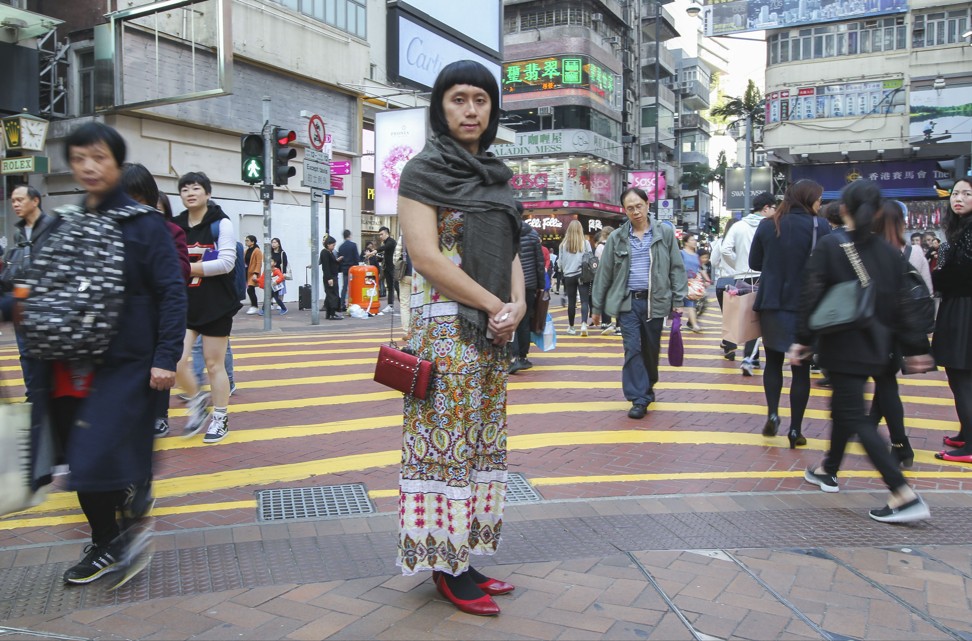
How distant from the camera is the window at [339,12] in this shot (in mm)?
23266

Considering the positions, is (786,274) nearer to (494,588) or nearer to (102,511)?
(494,588)

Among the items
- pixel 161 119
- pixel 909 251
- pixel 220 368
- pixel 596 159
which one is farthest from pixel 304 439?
pixel 596 159

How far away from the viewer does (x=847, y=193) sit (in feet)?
14.4

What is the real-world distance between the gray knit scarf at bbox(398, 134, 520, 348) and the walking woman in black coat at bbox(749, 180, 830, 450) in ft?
11.1

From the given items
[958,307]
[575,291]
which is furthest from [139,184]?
[575,291]

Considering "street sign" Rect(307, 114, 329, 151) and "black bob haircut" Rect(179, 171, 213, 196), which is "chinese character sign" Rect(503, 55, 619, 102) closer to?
"street sign" Rect(307, 114, 329, 151)

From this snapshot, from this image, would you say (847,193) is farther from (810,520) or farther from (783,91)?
(783,91)

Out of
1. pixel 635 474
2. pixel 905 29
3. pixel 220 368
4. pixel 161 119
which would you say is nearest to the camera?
pixel 635 474

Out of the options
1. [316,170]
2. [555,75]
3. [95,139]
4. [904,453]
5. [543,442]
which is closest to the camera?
[95,139]

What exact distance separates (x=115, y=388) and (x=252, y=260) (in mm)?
15150

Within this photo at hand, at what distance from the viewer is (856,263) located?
423 centimetres

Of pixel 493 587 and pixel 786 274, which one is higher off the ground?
pixel 786 274

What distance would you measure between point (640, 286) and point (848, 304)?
8.17 feet

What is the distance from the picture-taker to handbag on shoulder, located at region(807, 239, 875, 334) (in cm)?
415
